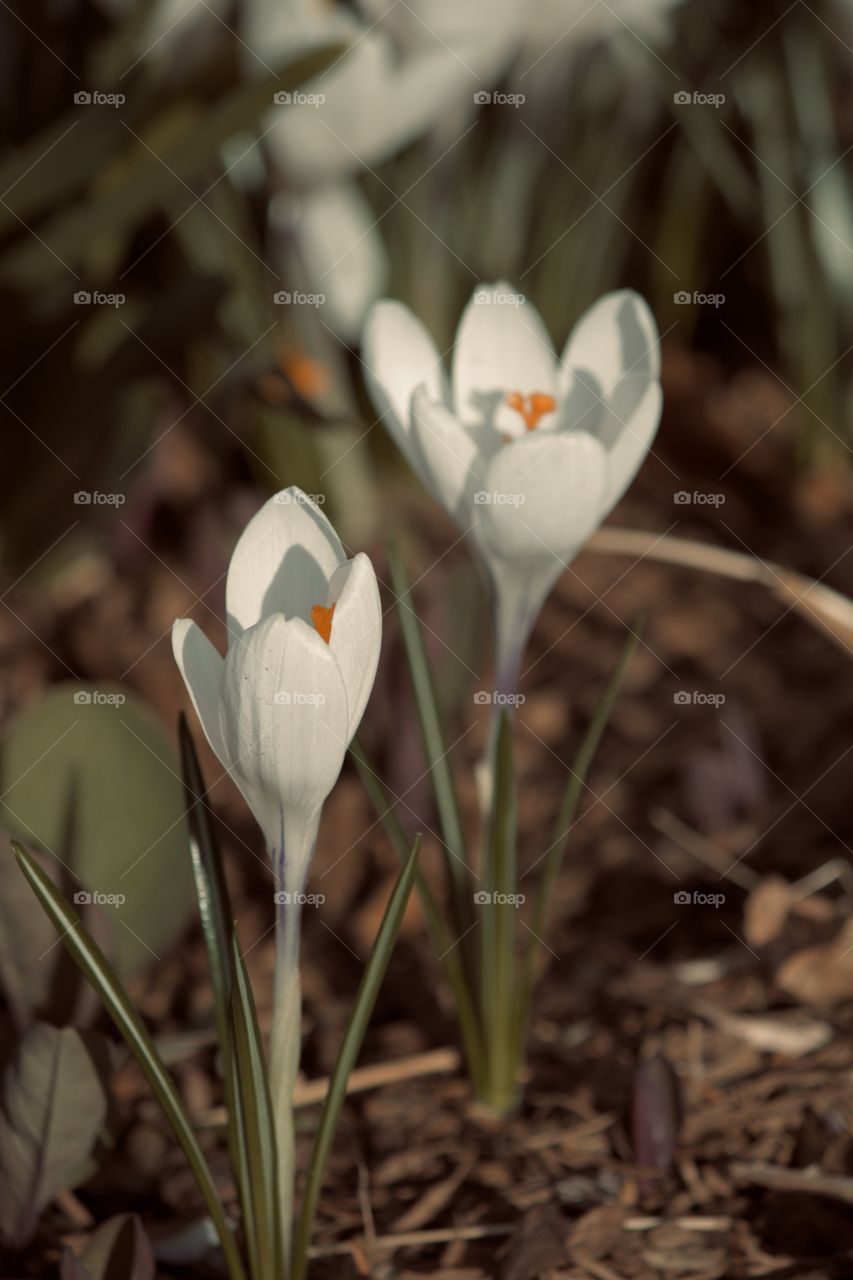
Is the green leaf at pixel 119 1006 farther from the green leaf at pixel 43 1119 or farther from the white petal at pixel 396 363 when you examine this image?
the white petal at pixel 396 363

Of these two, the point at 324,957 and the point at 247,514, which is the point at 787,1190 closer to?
the point at 324,957

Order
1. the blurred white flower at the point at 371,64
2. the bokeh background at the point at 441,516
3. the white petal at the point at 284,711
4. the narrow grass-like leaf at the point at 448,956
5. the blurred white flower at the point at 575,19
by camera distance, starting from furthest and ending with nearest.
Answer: the blurred white flower at the point at 575,19 < the blurred white flower at the point at 371,64 < the bokeh background at the point at 441,516 < the narrow grass-like leaf at the point at 448,956 < the white petal at the point at 284,711

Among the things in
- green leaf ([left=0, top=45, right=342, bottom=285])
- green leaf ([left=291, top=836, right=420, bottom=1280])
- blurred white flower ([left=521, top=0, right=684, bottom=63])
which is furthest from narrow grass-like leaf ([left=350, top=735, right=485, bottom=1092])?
blurred white flower ([left=521, top=0, right=684, bottom=63])

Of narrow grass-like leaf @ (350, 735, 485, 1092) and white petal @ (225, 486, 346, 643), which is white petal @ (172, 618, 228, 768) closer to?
white petal @ (225, 486, 346, 643)

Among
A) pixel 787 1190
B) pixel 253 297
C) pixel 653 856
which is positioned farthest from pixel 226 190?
pixel 787 1190

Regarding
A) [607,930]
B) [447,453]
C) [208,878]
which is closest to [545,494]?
[447,453]

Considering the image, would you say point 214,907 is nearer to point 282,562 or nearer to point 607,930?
point 282,562

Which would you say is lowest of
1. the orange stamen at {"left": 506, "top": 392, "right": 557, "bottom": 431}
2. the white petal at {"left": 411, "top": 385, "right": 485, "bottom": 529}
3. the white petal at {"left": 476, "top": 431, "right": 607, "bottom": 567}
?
the white petal at {"left": 476, "top": 431, "right": 607, "bottom": 567}

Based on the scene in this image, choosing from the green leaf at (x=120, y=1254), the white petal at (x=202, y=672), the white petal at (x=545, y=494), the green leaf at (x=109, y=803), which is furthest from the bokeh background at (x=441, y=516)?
the white petal at (x=545, y=494)
